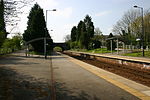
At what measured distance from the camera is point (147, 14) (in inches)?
2026

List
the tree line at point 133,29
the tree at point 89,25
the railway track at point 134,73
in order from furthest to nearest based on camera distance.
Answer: the tree at point 89,25
the tree line at point 133,29
the railway track at point 134,73

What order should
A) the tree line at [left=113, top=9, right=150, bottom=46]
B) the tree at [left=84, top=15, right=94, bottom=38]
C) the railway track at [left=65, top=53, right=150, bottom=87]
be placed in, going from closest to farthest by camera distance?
1. the railway track at [left=65, top=53, right=150, bottom=87]
2. the tree line at [left=113, top=9, right=150, bottom=46]
3. the tree at [left=84, top=15, right=94, bottom=38]

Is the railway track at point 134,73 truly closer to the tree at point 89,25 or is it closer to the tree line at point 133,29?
the tree line at point 133,29

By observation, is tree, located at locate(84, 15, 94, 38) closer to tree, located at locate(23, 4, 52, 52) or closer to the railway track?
tree, located at locate(23, 4, 52, 52)

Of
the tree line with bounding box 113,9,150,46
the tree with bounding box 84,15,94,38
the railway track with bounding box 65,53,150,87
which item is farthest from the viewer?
the tree with bounding box 84,15,94,38

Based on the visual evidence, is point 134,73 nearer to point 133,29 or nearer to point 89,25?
point 133,29

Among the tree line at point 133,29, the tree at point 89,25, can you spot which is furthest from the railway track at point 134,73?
the tree at point 89,25

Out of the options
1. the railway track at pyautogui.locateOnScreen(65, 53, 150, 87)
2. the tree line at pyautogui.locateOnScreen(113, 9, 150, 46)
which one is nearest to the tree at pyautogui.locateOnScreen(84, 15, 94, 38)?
the tree line at pyautogui.locateOnScreen(113, 9, 150, 46)

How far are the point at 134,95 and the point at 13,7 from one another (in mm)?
7019

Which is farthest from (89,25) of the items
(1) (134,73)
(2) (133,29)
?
(1) (134,73)

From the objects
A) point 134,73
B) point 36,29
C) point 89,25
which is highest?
point 89,25

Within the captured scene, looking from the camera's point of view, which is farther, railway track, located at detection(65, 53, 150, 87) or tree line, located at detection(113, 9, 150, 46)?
tree line, located at detection(113, 9, 150, 46)

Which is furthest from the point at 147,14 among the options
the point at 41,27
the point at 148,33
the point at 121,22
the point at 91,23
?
the point at 91,23

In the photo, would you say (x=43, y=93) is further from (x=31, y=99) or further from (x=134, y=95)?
(x=134, y=95)
